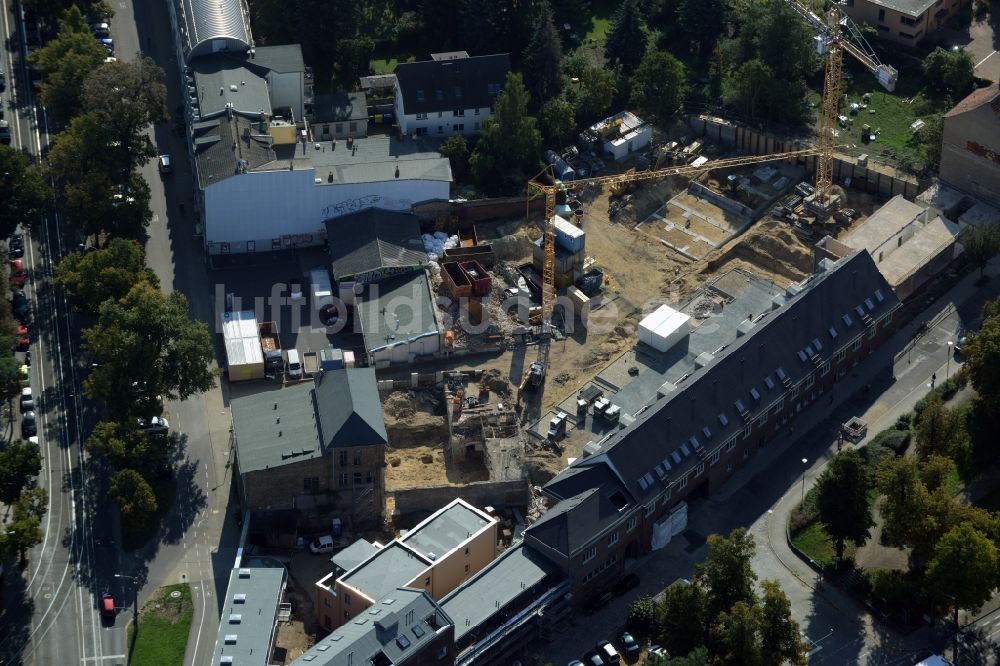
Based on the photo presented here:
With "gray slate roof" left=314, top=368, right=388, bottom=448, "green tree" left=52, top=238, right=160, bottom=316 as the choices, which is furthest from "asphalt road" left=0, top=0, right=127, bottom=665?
"gray slate roof" left=314, top=368, right=388, bottom=448

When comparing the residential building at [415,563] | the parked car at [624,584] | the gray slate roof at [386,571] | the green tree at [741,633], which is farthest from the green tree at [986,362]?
the gray slate roof at [386,571]

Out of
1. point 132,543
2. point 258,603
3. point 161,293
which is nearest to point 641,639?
point 258,603

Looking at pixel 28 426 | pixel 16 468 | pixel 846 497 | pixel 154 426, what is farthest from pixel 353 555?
pixel 846 497

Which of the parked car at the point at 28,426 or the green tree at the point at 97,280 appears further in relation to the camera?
the green tree at the point at 97,280

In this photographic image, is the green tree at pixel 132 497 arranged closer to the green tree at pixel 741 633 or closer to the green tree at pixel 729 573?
the green tree at pixel 729 573

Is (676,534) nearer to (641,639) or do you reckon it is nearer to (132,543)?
(641,639)
